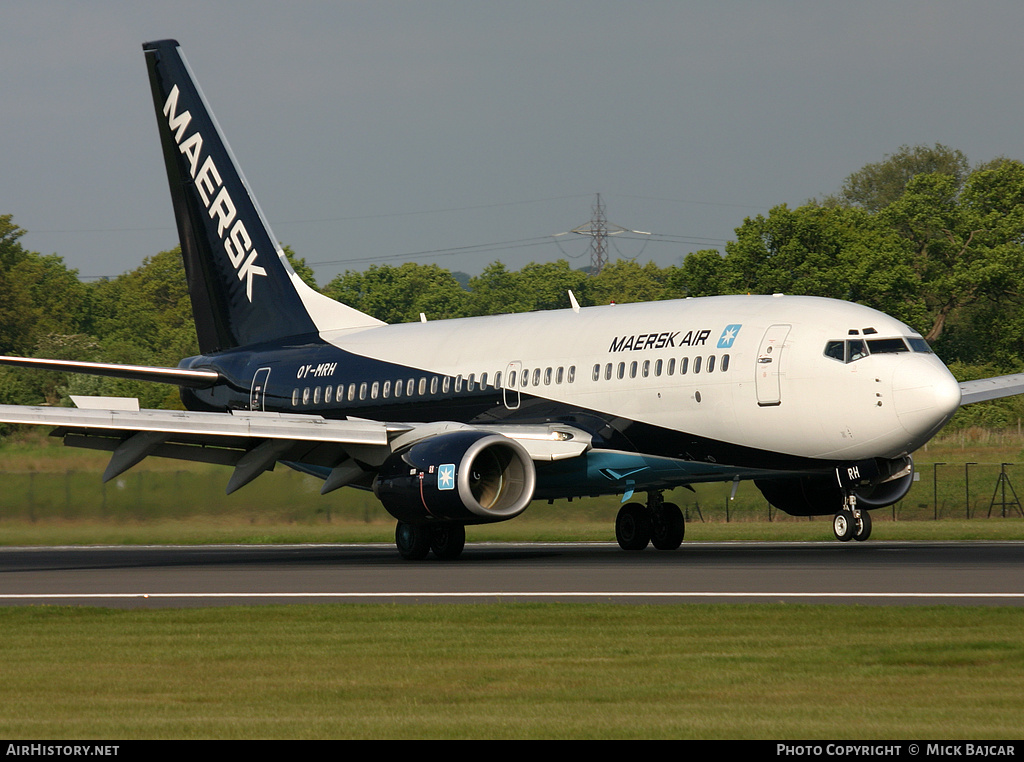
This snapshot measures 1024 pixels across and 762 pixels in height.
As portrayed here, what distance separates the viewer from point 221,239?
3462 cm

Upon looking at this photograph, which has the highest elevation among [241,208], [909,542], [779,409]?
[241,208]

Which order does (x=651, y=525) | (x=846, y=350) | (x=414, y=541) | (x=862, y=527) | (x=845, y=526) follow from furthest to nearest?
(x=651, y=525)
(x=414, y=541)
(x=845, y=526)
(x=862, y=527)
(x=846, y=350)

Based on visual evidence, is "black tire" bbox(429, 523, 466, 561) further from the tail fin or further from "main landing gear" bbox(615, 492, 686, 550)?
the tail fin

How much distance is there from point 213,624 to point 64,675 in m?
3.32

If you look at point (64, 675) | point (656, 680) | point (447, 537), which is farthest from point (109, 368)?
point (656, 680)

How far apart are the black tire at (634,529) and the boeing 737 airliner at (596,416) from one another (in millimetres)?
30

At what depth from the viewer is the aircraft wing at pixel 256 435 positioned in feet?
80.7

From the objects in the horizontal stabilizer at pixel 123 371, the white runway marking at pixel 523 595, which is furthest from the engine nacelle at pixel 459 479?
the horizontal stabilizer at pixel 123 371

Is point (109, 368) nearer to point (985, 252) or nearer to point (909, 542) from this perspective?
point (909, 542)

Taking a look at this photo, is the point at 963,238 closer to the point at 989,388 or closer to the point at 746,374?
the point at 989,388

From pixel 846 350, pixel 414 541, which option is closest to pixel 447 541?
pixel 414 541

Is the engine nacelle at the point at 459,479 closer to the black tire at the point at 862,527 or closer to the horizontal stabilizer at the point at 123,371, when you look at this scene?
the black tire at the point at 862,527

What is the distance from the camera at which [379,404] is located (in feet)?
101

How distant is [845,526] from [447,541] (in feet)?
23.0
